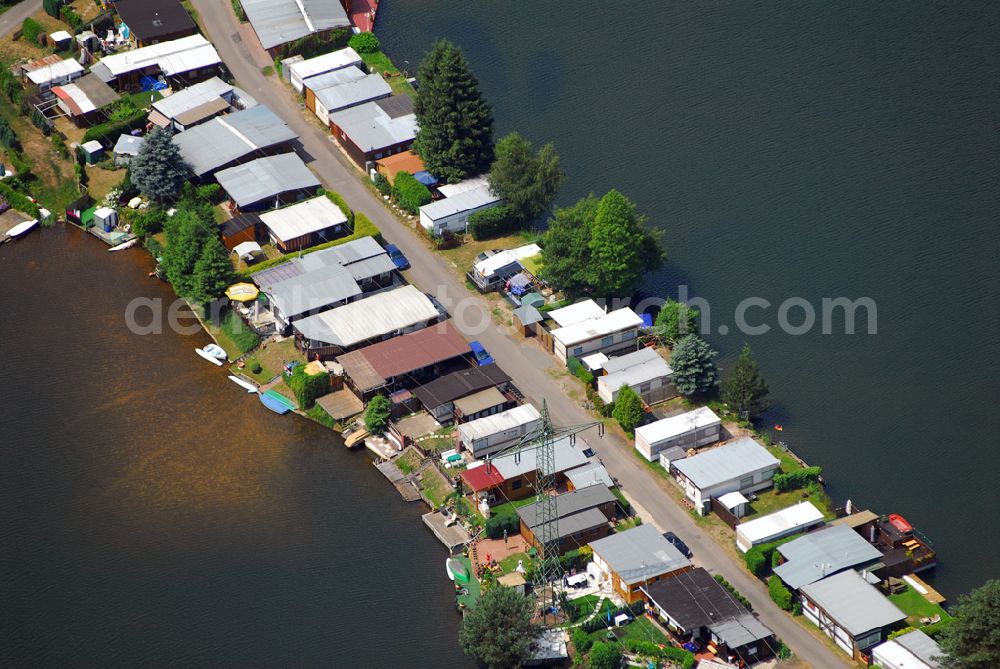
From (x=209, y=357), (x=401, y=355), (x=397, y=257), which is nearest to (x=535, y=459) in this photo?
(x=401, y=355)

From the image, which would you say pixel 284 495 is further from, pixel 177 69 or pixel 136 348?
pixel 177 69

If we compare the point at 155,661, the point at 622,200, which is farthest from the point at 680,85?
the point at 155,661

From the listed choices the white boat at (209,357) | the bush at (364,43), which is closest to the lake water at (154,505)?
the white boat at (209,357)

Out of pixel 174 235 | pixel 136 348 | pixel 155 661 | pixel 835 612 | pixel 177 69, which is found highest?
pixel 177 69

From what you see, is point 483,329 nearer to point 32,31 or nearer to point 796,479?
point 796,479

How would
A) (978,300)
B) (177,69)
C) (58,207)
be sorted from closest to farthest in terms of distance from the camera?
(978,300), (58,207), (177,69)

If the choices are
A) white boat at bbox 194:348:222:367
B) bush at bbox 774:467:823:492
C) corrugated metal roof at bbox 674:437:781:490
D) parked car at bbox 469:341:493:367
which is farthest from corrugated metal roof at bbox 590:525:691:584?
white boat at bbox 194:348:222:367
